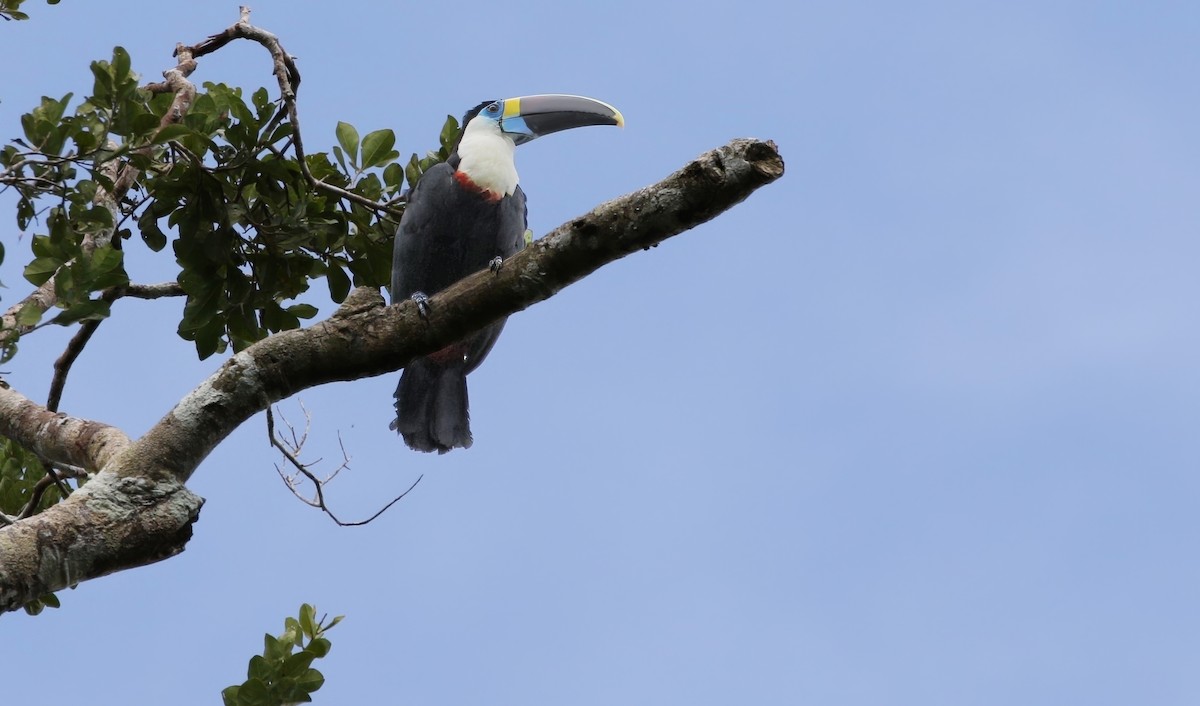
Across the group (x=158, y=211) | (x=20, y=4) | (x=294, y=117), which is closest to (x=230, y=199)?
(x=158, y=211)

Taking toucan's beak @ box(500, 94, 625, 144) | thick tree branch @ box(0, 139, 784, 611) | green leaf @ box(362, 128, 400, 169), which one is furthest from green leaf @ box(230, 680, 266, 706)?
toucan's beak @ box(500, 94, 625, 144)

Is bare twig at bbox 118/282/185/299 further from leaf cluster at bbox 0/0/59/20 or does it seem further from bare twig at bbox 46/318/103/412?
leaf cluster at bbox 0/0/59/20

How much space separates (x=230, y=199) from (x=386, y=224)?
2.51 ft

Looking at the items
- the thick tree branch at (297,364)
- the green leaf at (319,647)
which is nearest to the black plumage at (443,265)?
the green leaf at (319,647)

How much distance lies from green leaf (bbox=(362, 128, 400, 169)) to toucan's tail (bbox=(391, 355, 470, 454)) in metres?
0.83

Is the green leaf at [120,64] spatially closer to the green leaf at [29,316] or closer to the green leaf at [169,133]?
the green leaf at [169,133]

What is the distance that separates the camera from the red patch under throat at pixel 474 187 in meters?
5.34

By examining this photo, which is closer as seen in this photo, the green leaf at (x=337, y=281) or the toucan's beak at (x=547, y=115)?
the green leaf at (x=337, y=281)

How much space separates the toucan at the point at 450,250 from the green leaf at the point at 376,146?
8.2 inches

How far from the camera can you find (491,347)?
17.8 feet

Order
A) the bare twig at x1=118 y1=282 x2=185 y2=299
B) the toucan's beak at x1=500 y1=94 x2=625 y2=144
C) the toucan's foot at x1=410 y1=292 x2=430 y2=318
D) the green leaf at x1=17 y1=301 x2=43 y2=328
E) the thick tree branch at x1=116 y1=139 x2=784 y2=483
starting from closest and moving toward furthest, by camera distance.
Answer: the thick tree branch at x1=116 y1=139 x2=784 y2=483
the toucan's foot at x1=410 y1=292 x2=430 y2=318
the green leaf at x1=17 y1=301 x2=43 y2=328
the bare twig at x1=118 y1=282 x2=185 y2=299
the toucan's beak at x1=500 y1=94 x2=625 y2=144

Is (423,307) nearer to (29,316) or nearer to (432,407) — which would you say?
(29,316)

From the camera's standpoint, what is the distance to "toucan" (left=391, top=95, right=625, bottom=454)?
5.04 meters

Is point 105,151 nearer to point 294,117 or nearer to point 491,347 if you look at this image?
point 294,117
